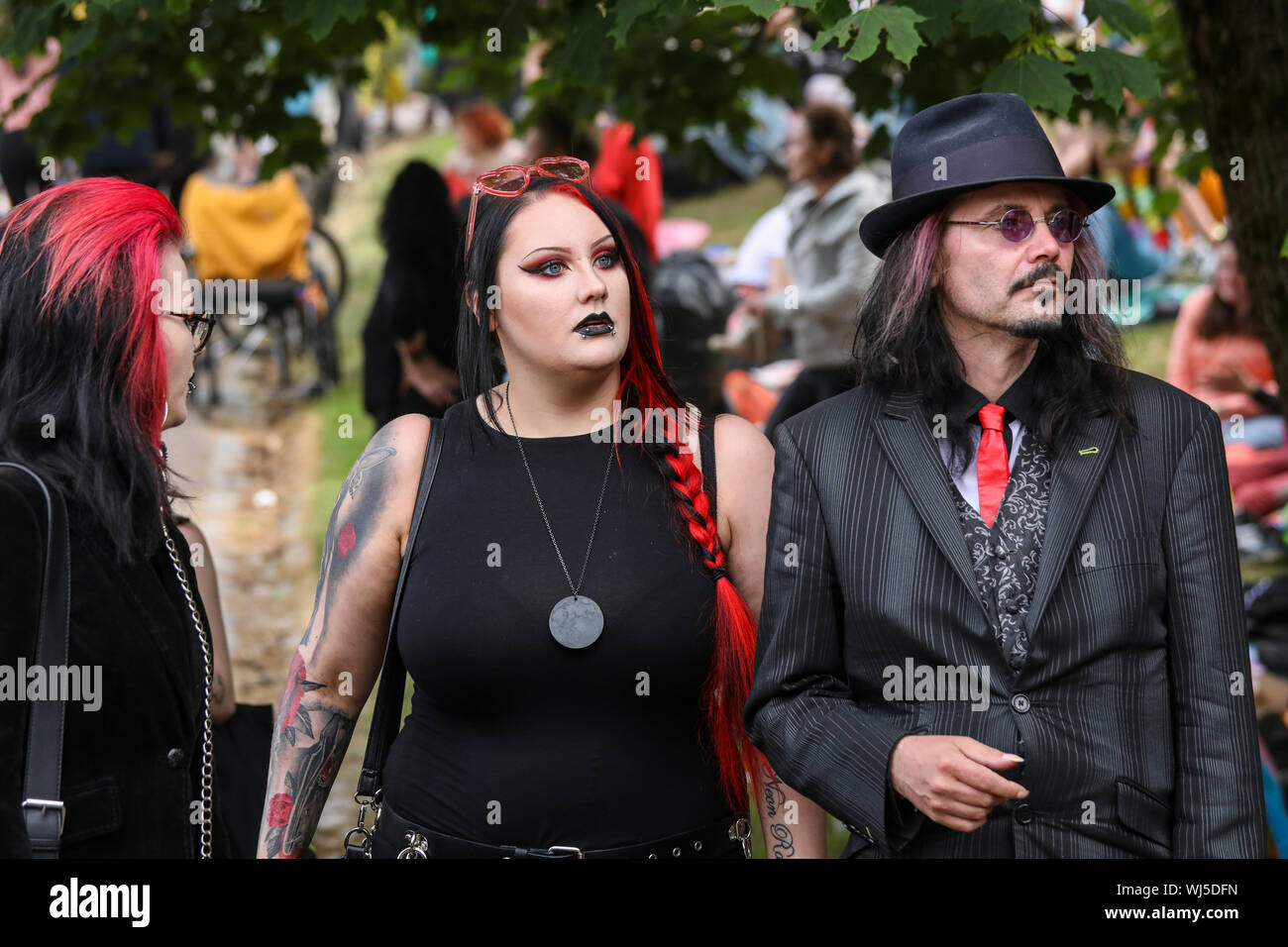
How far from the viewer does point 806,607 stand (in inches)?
102

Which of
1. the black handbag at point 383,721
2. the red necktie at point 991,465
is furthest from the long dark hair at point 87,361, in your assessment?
the red necktie at point 991,465

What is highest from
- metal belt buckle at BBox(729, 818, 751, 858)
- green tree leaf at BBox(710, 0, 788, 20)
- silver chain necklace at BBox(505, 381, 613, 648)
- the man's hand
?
green tree leaf at BBox(710, 0, 788, 20)

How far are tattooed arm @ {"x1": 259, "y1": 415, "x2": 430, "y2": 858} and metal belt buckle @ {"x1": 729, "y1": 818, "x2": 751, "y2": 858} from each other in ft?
2.48

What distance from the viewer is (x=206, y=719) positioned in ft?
8.78

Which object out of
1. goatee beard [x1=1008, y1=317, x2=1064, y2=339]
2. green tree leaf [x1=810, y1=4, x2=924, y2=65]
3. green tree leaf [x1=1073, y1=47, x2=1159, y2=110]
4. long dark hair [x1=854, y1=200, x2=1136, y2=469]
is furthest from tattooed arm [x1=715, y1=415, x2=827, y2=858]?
green tree leaf [x1=1073, y1=47, x2=1159, y2=110]

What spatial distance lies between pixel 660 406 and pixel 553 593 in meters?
0.44

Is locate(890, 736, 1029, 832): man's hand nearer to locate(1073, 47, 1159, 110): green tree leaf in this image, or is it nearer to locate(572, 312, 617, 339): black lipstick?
locate(572, 312, 617, 339): black lipstick

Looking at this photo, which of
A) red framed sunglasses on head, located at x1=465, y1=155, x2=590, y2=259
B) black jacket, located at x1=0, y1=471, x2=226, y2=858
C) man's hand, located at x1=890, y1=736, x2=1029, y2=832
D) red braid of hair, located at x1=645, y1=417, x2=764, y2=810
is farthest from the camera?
red framed sunglasses on head, located at x1=465, y1=155, x2=590, y2=259

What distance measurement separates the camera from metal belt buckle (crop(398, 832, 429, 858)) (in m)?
2.68

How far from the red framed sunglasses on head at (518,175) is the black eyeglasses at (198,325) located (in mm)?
521

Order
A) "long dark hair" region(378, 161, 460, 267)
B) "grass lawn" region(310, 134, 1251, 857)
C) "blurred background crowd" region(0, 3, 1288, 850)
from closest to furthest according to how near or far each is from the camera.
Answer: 1. "blurred background crowd" region(0, 3, 1288, 850)
2. "long dark hair" region(378, 161, 460, 267)
3. "grass lawn" region(310, 134, 1251, 857)

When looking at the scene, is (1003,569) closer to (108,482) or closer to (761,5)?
(761,5)

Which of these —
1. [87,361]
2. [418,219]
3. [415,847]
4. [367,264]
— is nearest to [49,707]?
[87,361]

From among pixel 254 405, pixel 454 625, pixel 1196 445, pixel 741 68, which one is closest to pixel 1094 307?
pixel 1196 445
